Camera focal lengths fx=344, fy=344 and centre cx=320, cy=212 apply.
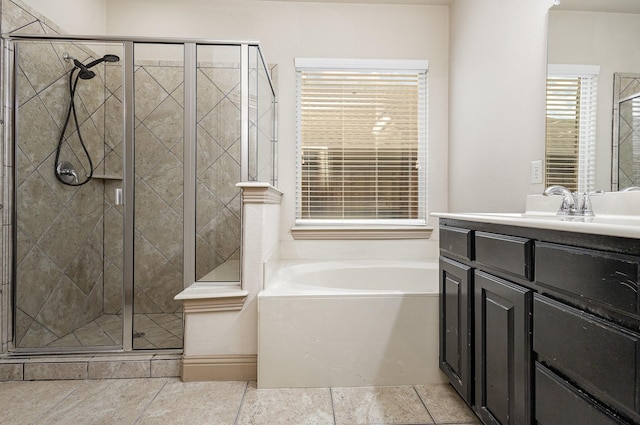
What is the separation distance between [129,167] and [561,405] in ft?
7.13

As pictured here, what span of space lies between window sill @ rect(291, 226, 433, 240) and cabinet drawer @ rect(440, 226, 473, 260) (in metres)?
1.10

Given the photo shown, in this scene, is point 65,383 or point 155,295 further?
point 155,295

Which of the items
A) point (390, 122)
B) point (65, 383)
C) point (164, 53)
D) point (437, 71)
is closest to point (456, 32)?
point (437, 71)

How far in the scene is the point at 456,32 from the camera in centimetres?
268

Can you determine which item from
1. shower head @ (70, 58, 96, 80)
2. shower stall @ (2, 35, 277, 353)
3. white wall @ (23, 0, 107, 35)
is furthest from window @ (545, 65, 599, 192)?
white wall @ (23, 0, 107, 35)

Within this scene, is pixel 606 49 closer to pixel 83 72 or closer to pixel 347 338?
pixel 347 338

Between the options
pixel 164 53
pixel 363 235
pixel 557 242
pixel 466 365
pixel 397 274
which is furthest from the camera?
pixel 363 235

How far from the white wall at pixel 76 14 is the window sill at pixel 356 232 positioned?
2.13 m

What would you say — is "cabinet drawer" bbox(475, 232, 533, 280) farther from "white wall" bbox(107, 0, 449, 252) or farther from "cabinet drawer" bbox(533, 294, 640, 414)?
"white wall" bbox(107, 0, 449, 252)

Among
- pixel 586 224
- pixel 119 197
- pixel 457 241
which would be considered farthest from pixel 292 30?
pixel 586 224

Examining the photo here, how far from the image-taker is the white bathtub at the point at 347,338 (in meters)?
1.76

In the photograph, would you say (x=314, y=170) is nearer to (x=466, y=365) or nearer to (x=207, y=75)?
(x=207, y=75)

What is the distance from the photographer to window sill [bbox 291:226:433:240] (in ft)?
9.18

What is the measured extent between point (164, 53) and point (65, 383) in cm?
187
